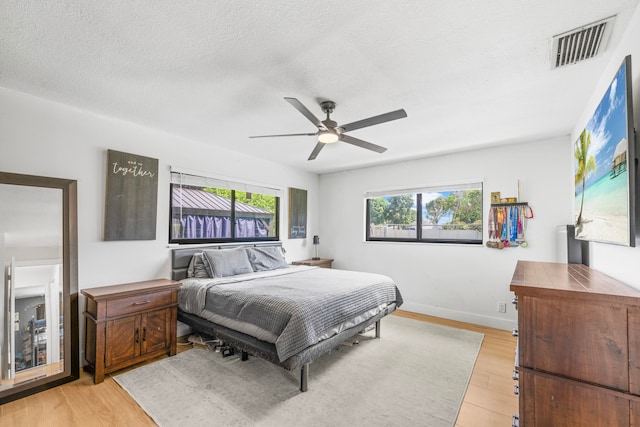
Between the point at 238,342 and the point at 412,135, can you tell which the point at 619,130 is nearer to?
the point at 412,135

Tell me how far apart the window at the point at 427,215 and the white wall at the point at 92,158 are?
292 centimetres

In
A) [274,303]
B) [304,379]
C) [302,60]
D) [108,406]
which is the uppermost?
[302,60]

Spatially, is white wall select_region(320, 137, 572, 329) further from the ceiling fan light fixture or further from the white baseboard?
the ceiling fan light fixture

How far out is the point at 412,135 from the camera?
3.34m

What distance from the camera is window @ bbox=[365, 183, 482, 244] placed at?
4074 millimetres

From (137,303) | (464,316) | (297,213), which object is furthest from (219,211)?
(464,316)

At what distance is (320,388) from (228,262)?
1.87m

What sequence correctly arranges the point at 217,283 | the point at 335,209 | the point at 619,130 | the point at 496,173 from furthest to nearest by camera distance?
the point at 335,209 → the point at 496,173 → the point at 217,283 → the point at 619,130

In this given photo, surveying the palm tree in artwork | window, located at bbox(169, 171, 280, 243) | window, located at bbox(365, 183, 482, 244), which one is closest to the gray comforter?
window, located at bbox(169, 171, 280, 243)

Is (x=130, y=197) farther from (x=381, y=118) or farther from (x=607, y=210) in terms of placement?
(x=607, y=210)

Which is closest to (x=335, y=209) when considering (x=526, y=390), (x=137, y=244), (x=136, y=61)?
(x=137, y=244)

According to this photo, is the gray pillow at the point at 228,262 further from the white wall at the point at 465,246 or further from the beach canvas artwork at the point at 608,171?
the beach canvas artwork at the point at 608,171

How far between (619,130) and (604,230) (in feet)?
1.95

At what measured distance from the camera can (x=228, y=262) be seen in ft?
11.6
